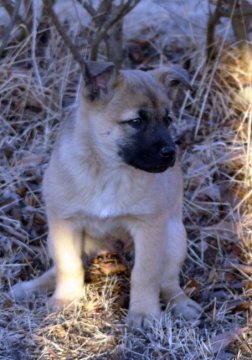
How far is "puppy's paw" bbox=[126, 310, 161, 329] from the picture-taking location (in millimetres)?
4914

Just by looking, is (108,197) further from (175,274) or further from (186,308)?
(186,308)

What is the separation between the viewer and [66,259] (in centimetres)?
512

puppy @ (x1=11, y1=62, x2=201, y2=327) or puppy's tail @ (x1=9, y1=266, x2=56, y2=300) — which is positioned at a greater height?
puppy @ (x1=11, y1=62, x2=201, y2=327)

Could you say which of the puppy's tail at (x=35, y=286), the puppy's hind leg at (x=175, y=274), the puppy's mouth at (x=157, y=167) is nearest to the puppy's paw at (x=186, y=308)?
Answer: the puppy's hind leg at (x=175, y=274)

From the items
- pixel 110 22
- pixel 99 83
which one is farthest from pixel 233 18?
pixel 99 83

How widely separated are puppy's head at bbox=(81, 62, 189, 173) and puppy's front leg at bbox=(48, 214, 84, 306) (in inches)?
21.0

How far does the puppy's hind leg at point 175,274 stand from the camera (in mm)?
5207

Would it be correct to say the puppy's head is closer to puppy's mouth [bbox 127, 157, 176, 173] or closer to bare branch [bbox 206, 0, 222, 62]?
puppy's mouth [bbox 127, 157, 176, 173]

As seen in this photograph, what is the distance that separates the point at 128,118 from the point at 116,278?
1272 millimetres

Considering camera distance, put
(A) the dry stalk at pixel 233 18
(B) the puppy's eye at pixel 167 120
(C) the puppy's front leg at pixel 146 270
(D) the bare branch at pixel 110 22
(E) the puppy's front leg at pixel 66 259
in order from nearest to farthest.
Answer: (B) the puppy's eye at pixel 167 120
(C) the puppy's front leg at pixel 146 270
(E) the puppy's front leg at pixel 66 259
(D) the bare branch at pixel 110 22
(A) the dry stalk at pixel 233 18

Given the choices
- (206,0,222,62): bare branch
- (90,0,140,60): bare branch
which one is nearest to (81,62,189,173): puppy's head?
(90,0,140,60): bare branch

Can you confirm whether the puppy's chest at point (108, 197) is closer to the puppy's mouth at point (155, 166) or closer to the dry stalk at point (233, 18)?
the puppy's mouth at point (155, 166)

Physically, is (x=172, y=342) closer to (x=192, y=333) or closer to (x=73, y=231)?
(x=192, y=333)

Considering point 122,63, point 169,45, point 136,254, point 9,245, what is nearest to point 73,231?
point 136,254
